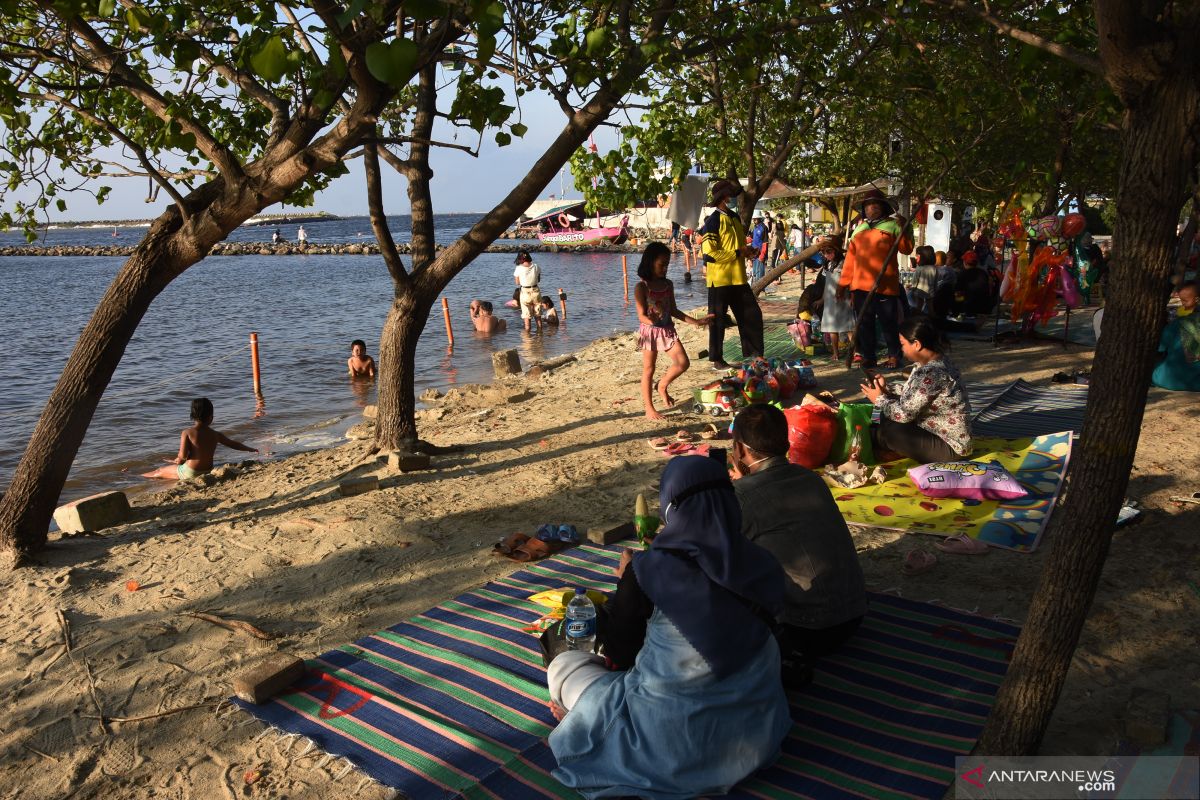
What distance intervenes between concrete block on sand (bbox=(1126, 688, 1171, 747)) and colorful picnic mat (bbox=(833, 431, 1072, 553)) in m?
1.52

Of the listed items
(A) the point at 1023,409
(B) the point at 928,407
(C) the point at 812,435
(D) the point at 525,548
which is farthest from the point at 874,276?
(D) the point at 525,548

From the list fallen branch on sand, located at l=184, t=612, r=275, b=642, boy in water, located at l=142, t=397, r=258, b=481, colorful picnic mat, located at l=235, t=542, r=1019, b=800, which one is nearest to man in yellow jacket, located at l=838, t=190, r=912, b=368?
colorful picnic mat, located at l=235, t=542, r=1019, b=800

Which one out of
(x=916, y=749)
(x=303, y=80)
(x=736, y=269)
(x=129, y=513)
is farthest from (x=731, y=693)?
(x=736, y=269)

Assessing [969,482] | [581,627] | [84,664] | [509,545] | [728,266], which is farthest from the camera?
Result: [728,266]

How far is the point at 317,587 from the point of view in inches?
206

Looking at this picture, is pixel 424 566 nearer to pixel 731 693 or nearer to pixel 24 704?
pixel 24 704

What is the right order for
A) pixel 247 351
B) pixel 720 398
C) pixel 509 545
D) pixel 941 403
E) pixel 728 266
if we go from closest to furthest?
pixel 509 545 < pixel 941 403 < pixel 720 398 < pixel 728 266 < pixel 247 351

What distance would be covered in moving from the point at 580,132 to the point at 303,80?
198 centimetres

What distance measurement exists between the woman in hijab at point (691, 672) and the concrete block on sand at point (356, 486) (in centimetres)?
401

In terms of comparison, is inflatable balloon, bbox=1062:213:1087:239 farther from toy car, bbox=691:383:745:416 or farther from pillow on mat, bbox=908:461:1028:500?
pillow on mat, bbox=908:461:1028:500

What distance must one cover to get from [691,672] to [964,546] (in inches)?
111

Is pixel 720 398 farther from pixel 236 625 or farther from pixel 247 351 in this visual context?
pixel 247 351

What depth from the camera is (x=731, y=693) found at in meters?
3.03

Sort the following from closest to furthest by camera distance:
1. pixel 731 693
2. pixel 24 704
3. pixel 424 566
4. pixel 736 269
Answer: pixel 731 693, pixel 24 704, pixel 424 566, pixel 736 269
